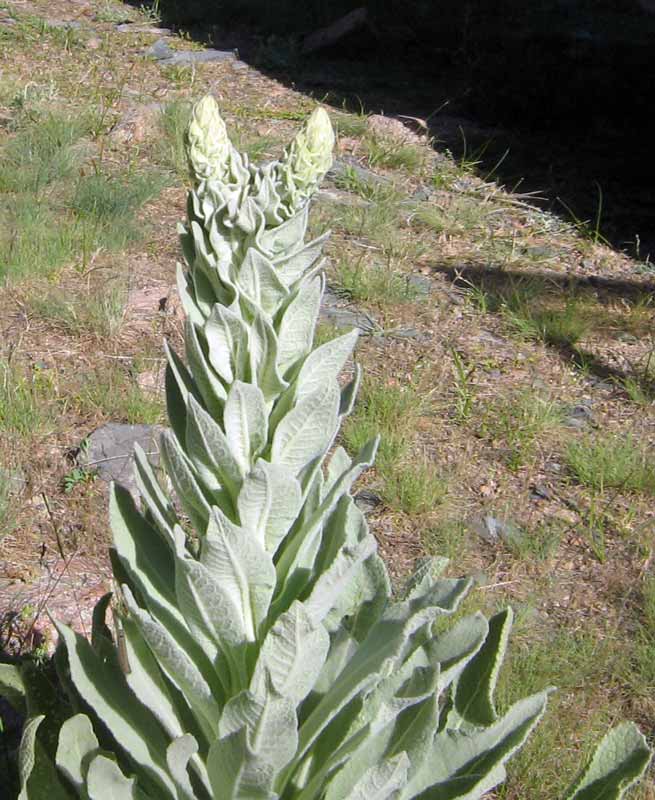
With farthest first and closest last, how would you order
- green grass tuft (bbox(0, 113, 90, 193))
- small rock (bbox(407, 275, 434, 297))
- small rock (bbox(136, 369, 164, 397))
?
green grass tuft (bbox(0, 113, 90, 193)) → small rock (bbox(407, 275, 434, 297)) → small rock (bbox(136, 369, 164, 397))

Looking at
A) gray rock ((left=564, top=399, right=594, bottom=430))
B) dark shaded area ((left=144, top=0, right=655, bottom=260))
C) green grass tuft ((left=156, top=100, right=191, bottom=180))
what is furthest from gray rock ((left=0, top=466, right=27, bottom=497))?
dark shaded area ((left=144, top=0, right=655, bottom=260))

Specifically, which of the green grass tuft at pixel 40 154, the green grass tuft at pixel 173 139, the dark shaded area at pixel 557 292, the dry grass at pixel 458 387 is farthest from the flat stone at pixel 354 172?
the green grass tuft at pixel 40 154

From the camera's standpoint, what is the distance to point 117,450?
3428 millimetres

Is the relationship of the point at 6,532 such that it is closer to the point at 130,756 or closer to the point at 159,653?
the point at 130,756

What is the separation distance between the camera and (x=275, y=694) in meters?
1.13

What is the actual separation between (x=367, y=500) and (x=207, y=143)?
2.29 metres

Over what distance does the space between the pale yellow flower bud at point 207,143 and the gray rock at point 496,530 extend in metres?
2.26

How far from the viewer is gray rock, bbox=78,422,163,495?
3322 millimetres

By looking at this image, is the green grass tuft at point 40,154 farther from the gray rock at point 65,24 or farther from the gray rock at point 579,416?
the gray rock at point 65,24

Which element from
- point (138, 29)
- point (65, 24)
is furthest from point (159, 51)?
point (65, 24)

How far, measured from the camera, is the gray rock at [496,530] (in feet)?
10.8

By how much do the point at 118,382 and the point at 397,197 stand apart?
271cm

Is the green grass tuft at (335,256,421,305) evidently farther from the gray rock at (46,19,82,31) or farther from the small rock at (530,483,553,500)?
the gray rock at (46,19,82,31)

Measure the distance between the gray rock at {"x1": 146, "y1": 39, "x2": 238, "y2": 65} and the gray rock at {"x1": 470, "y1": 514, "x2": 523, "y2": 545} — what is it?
611cm
